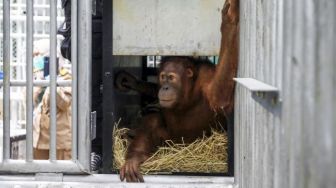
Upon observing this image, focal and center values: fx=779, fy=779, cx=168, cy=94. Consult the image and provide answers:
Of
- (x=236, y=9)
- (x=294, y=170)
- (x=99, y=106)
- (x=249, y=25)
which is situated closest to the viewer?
(x=294, y=170)

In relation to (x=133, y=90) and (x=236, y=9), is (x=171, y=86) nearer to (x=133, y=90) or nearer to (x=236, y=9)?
(x=133, y=90)

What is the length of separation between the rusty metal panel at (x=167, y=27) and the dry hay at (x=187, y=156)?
2.18ft

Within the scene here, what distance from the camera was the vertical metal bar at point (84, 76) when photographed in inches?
157

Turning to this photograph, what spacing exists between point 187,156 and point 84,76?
2.96 feet

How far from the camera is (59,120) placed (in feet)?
18.3

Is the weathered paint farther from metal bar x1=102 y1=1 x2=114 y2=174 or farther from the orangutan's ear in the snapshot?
the orangutan's ear

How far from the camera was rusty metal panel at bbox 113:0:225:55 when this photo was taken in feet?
13.5

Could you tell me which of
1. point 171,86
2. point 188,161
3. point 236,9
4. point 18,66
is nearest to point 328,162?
point 236,9

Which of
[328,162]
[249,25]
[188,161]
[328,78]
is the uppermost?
[249,25]

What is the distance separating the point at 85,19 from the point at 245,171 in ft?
3.86

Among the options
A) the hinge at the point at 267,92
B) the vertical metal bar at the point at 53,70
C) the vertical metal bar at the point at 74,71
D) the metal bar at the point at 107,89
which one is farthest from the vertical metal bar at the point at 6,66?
the hinge at the point at 267,92

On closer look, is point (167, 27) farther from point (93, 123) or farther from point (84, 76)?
point (93, 123)

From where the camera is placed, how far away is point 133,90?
5125mm

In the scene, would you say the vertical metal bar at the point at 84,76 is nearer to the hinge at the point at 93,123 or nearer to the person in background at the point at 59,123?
the hinge at the point at 93,123
